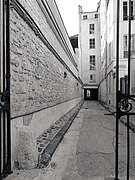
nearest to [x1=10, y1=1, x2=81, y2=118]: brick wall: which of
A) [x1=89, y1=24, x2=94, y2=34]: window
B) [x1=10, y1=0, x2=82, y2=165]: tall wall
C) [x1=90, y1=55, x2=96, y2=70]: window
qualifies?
[x1=10, y1=0, x2=82, y2=165]: tall wall

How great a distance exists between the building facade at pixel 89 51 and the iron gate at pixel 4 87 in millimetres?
32100

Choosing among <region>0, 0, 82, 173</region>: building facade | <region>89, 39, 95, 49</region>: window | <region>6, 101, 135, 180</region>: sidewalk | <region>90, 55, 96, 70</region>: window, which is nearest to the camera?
<region>6, 101, 135, 180</region>: sidewalk

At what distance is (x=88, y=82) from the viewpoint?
1410 inches

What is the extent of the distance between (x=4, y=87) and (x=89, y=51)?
3446cm

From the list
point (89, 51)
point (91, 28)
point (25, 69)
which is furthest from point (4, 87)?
point (91, 28)

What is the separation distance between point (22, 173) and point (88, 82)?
3319 cm

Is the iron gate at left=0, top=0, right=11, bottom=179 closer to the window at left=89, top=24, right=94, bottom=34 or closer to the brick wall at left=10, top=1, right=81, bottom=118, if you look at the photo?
the brick wall at left=10, top=1, right=81, bottom=118

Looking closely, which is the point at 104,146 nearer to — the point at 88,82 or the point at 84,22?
the point at 88,82

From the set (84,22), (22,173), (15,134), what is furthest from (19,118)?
(84,22)

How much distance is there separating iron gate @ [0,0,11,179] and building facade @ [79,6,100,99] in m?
32.1

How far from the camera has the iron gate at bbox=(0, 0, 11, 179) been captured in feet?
9.27

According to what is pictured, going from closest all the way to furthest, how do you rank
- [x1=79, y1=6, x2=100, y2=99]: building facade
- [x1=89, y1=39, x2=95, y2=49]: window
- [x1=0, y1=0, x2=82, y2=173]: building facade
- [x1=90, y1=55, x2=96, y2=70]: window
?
[x1=0, y1=0, x2=82, y2=173]: building facade → [x1=79, y1=6, x2=100, y2=99]: building facade → [x1=90, y1=55, x2=96, y2=70]: window → [x1=89, y1=39, x2=95, y2=49]: window

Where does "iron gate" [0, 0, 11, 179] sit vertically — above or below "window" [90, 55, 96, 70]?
below

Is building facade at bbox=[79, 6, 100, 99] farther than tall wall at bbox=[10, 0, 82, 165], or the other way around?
building facade at bbox=[79, 6, 100, 99]
